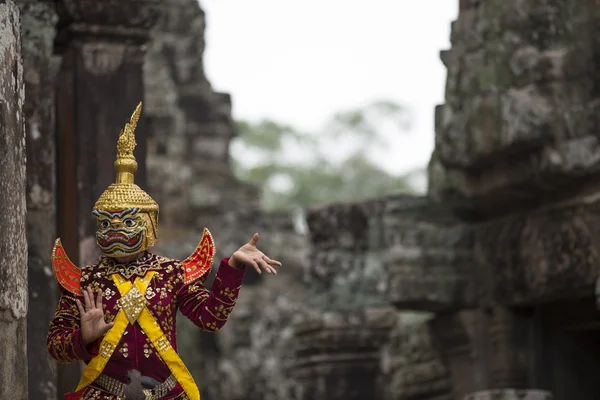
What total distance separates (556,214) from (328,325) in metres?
3.41

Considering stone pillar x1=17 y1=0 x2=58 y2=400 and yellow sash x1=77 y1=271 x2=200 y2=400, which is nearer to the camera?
yellow sash x1=77 y1=271 x2=200 y2=400

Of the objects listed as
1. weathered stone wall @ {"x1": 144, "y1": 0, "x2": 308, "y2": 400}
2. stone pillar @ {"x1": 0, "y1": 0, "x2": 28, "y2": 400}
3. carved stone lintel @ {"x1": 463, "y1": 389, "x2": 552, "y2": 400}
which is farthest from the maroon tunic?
weathered stone wall @ {"x1": 144, "y1": 0, "x2": 308, "y2": 400}

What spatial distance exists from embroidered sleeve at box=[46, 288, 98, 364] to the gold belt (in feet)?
0.35

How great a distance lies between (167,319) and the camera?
6430 millimetres

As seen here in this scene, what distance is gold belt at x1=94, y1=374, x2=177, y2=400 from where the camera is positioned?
20.5 ft

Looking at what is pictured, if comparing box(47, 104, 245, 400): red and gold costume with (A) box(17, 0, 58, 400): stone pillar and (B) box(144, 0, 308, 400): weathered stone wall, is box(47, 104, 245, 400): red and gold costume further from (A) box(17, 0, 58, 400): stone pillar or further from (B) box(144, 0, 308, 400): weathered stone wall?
(B) box(144, 0, 308, 400): weathered stone wall

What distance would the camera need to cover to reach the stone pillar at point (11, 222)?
5.79 metres

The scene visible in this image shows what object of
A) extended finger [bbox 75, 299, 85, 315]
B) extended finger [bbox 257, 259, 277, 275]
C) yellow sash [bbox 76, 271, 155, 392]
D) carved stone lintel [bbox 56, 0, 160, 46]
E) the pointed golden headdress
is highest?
carved stone lintel [bbox 56, 0, 160, 46]

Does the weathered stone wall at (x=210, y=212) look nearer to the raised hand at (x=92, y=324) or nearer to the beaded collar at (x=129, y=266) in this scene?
Answer: the beaded collar at (x=129, y=266)

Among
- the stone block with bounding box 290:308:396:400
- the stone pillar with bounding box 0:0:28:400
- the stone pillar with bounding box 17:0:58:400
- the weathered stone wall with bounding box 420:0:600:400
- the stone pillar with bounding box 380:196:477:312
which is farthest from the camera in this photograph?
the stone block with bounding box 290:308:396:400

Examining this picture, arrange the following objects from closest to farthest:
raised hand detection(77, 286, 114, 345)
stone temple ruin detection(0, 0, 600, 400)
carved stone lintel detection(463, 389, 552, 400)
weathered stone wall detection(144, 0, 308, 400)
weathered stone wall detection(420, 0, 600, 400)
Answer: raised hand detection(77, 286, 114, 345) → stone temple ruin detection(0, 0, 600, 400) → carved stone lintel detection(463, 389, 552, 400) → weathered stone wall detection(420, 0, 600, 400) → weathered stone wall detection(144, 0, 308, 400)

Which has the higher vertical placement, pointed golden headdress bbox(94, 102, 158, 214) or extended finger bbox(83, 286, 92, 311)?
pointed golden headdress bbox(94, 102, 158, 214)

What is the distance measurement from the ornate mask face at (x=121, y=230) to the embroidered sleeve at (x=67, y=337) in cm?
24

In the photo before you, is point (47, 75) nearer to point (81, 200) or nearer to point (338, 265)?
point (81, 200)
